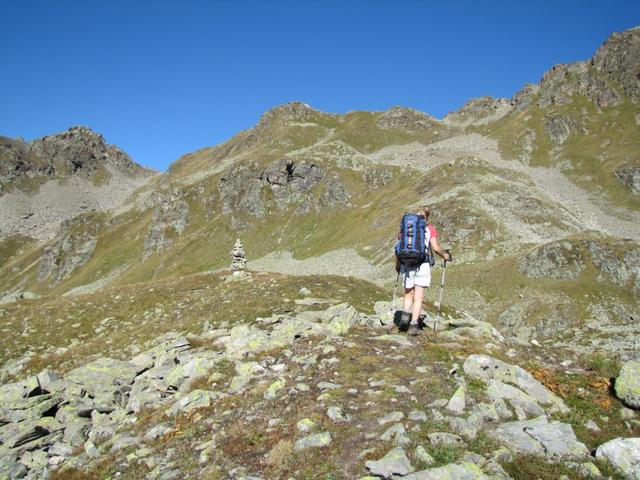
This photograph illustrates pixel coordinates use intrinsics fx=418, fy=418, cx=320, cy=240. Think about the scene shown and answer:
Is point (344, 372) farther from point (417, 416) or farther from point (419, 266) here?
point (419, 266)

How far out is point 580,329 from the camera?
4412 centimetres

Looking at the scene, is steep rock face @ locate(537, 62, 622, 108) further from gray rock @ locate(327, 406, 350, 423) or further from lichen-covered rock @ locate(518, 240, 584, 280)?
gray rock @ locate(327, 406, 350, 423)

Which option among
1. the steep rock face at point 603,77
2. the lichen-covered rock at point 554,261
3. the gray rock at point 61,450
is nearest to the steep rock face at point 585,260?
the lichen-covered rock at point 554,261

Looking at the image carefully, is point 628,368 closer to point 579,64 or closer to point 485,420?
point 485,420

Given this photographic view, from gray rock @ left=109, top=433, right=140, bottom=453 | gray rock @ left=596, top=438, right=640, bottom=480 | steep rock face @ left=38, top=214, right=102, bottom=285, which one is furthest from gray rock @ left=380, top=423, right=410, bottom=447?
steep rock face @ left=38, top=214, right=102, bottom=285

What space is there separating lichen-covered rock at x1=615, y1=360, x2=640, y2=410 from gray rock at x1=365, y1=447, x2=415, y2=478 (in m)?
5.51

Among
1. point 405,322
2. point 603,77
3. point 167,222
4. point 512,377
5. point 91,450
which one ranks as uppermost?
point 603,77

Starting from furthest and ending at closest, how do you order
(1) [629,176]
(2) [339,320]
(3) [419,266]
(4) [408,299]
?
(1) [629,176] → (2) [339,320] → (4) [408,299] → (3) [419,266]

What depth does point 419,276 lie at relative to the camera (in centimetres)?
1400

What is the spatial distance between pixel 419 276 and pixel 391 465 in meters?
7.67

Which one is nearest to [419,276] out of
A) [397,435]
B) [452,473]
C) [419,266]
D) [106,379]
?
[419,266]

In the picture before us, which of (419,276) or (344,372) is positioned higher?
(419,276)

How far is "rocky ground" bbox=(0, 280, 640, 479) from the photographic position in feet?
24.3

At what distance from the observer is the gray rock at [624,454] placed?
6602mm
